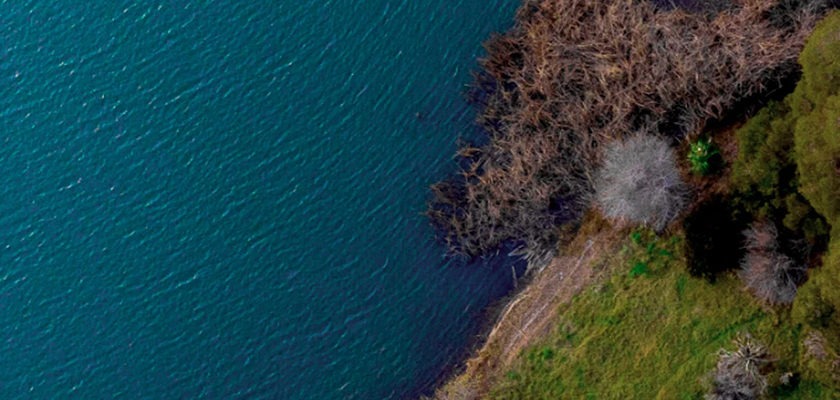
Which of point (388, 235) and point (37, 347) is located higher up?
point (37, 347)

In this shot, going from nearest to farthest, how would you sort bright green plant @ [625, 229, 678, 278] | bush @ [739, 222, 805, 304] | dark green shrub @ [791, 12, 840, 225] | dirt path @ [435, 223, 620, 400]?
dark green shrub @ [791, 12, 840, 225], bush @ [739, 222, 805, 304], bright green plant @ [625, 229, 678, 278], dirt path @ [435, 223, 620, 400]

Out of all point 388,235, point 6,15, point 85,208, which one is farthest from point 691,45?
point 6,15

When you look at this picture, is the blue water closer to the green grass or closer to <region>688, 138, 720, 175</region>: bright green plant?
the green grass

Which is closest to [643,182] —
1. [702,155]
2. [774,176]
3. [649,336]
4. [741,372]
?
[702,155]

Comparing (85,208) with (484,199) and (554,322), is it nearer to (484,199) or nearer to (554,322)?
(484,199)

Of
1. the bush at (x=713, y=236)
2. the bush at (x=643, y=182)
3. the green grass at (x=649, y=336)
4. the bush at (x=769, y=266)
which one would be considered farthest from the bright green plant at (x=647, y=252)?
the bush at (x=769, y=266)

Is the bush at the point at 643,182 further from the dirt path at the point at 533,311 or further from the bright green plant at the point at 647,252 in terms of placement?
the dirt path at the point at 533,311

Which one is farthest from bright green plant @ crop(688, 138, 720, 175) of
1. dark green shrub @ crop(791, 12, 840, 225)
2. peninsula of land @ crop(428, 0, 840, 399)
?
dark green shrub @ crop(791, 12, 840, 225)
